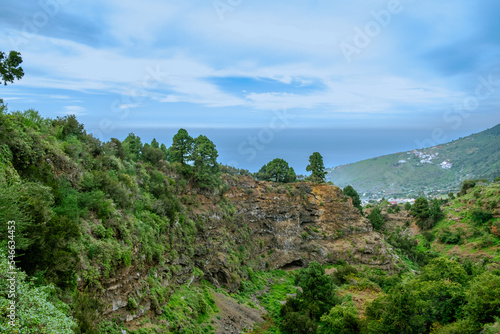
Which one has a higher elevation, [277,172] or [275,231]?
[277,172]

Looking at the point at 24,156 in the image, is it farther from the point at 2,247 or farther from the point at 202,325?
the point at 202,325

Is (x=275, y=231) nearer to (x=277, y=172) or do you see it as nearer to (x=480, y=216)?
(x=277, y=172)

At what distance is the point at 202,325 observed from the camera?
2405 centimetres

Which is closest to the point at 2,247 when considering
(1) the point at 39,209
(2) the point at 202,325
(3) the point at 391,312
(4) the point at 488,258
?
(1) the point at 39,209

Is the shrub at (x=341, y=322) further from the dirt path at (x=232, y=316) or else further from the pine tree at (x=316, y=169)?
the pine tree at (x=316, y=169)

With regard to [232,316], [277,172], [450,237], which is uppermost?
[277,172]

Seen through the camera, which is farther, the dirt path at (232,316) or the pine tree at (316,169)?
the pine tree at (316,169)

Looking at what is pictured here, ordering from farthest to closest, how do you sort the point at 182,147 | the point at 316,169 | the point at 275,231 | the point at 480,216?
the point at 480,216 < the point at 316,169 < the point at 275,231 < the point at 182,147

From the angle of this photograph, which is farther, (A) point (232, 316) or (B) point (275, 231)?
(B) point (275, 231)

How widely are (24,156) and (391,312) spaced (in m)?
27.9

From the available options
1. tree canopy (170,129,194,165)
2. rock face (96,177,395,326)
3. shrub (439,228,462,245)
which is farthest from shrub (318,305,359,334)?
shrub (439,228,462,245)
